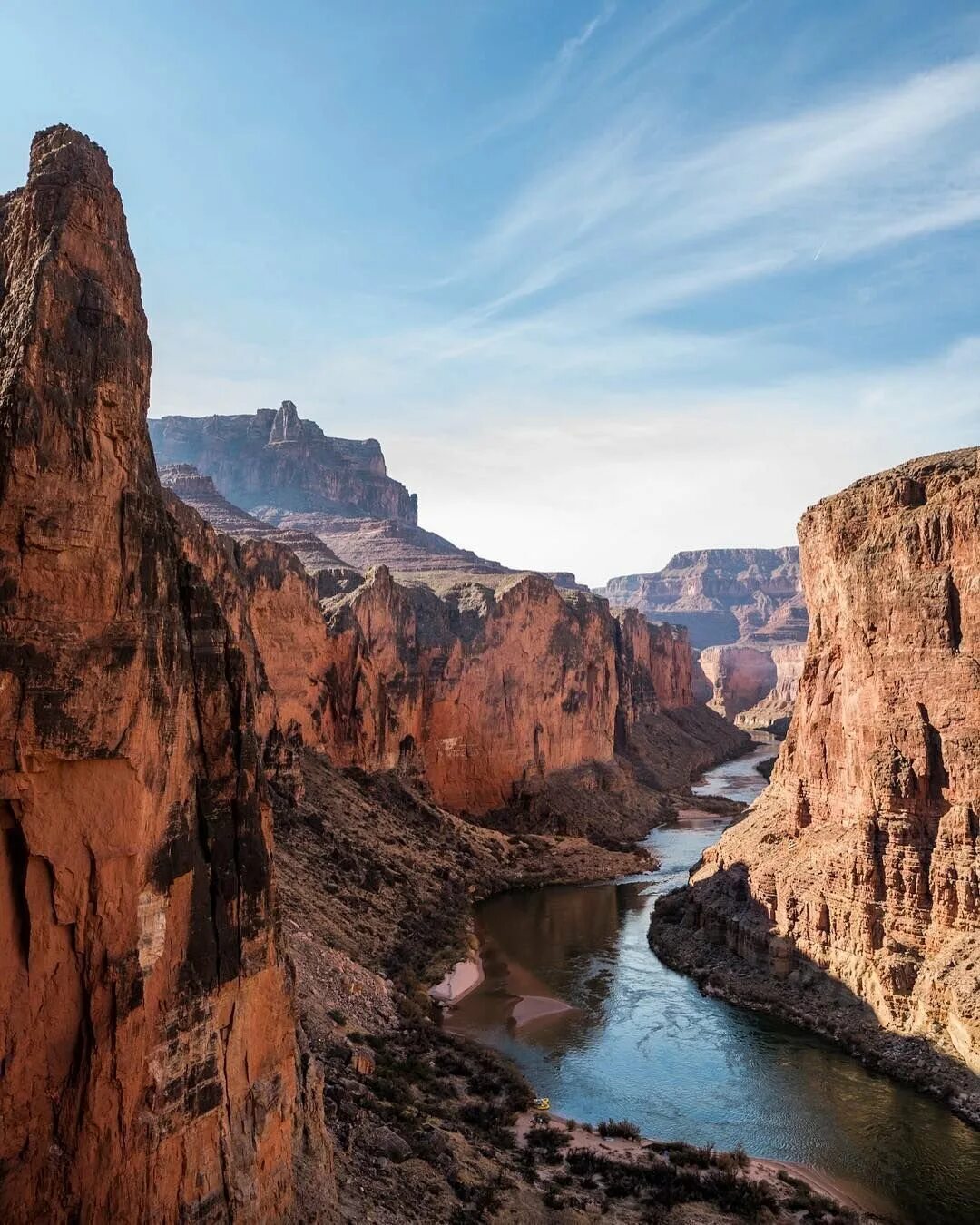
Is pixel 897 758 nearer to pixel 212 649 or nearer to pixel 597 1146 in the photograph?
pixel 597 1146

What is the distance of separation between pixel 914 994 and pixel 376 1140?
23.1m

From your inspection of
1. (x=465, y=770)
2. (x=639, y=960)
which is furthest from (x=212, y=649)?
(x=465, y=770)

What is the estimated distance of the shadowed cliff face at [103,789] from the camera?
13.9 metres

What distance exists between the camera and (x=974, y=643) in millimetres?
38031

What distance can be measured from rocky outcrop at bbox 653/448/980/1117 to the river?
196 centimetres

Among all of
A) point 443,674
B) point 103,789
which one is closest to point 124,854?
point 103,789

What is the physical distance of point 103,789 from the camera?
1462 centimetres

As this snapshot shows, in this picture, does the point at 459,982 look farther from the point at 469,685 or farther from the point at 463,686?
the point at 469,685

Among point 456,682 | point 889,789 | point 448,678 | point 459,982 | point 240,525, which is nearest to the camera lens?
point 889,789

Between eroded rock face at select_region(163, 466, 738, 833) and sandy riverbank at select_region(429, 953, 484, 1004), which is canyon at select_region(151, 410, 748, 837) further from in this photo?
sandy riverbank at select_region(429, 953, 484, 1004)

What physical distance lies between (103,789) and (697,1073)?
3105 centimetres

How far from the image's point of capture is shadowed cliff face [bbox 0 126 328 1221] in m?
13.9

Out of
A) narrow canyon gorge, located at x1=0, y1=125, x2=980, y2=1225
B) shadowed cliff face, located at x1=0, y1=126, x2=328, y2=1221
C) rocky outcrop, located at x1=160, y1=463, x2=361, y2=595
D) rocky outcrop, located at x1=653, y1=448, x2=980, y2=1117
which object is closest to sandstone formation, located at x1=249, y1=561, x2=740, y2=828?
narrow canyon gorge, located at x1=0, y1=125, x2=980, y2=1225

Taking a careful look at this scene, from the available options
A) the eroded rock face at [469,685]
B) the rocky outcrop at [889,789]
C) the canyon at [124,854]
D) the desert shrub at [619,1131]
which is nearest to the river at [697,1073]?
the desert shrub at [619,1131]
